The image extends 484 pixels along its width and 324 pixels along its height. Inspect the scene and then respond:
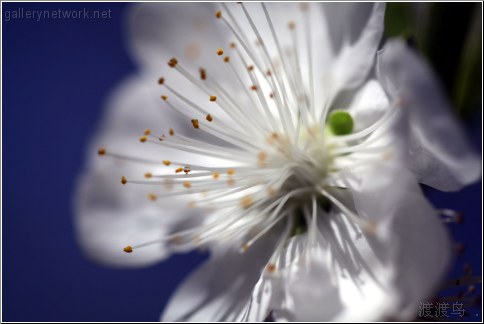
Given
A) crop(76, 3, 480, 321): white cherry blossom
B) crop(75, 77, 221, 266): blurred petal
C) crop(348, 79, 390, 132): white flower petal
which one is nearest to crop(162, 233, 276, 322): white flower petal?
crop(76, 3, 480, 321): white cherry blossom

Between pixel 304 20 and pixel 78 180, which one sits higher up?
pixel 304 20

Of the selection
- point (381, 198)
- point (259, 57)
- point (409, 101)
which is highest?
point (259, 57)

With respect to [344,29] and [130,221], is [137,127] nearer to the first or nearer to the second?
[130,221]

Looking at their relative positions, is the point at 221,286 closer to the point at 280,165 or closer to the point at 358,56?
the point at 280,165

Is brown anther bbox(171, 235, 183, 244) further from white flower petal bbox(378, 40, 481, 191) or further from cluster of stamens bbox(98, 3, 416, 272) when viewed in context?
white flower petal bbox(378, 40, 481, 191)

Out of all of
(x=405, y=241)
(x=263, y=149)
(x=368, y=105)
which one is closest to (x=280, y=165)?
(x=263, y=149)

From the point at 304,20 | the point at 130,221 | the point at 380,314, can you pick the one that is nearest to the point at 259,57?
the point at 304,20
